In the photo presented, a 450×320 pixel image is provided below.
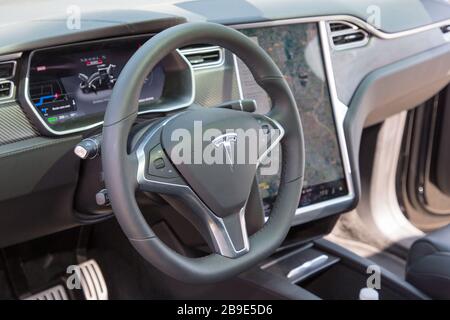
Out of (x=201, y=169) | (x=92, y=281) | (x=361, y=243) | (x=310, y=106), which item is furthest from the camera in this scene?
(x=361, y=243)

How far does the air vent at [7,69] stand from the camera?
1.26 meters

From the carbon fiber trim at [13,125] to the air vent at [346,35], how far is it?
0.99 metres

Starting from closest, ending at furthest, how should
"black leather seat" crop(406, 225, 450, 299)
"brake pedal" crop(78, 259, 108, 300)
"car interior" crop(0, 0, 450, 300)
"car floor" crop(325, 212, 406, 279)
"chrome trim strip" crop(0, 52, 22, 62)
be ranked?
"car interior" crop(0, 0, 450, 300) < "chrome trim strip" crop(0, 52, 22, 62) < "black leather seat" crop(406, 225, 450, 299) < "brake pedal" crop(78, 259, 108, 300) < "car floor" crop(325, 212, 406, 279)

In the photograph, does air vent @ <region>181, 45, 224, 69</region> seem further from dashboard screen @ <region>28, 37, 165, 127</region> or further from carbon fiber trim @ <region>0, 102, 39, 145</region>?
carbon fiber trim @ <region>0, 102, 39, 145</region>

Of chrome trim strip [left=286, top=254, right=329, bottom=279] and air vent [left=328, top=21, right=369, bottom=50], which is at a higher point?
air vent [left=328, top=21, right=369, bottom=50]

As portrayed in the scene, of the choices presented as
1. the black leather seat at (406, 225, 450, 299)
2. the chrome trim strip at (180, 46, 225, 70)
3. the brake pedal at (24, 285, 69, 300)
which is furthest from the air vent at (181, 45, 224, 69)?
the brake pedal at (24, 285, 69, 300)

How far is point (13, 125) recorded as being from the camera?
1282 mm

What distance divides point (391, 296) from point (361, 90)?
643mm

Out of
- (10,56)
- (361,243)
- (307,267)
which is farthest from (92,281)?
(361,243)

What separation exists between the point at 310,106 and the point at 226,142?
747 mm

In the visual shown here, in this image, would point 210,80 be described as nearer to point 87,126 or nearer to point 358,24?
point 87,126

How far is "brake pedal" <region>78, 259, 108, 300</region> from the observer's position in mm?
1941

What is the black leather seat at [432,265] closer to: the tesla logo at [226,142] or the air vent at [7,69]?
the tesla logo at [226,142]

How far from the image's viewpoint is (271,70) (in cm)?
123
